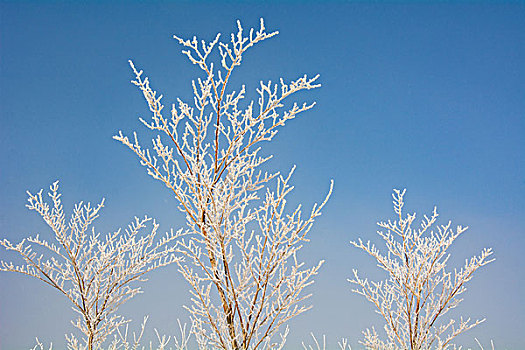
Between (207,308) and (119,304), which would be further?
(119,304)

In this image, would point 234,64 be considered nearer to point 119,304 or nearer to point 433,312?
point 119,304

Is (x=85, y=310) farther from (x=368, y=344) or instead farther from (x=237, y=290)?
(x=368, y=344)

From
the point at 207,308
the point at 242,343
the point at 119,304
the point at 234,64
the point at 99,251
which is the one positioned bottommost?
the point at 242,343

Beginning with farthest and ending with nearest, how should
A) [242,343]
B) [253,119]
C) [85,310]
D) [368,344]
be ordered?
[368,344]
[85,310]
[253,119]
[242,343]

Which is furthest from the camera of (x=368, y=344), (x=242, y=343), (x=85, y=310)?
(x=368, y=344)

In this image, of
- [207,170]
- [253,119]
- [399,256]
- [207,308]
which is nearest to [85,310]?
[207,308]

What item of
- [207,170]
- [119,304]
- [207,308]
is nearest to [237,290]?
[207,308]

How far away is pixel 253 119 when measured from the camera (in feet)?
15.3

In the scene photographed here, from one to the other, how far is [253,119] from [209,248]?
131 cm

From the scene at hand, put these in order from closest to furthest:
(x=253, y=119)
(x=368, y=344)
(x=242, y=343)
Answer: (x=242, y=343)
(x=253, y=119)
(x=368, y=344)

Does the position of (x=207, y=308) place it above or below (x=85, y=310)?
below

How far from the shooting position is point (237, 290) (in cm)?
434

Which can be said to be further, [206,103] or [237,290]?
[206,103]

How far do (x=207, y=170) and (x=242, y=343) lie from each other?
64.0 inches
